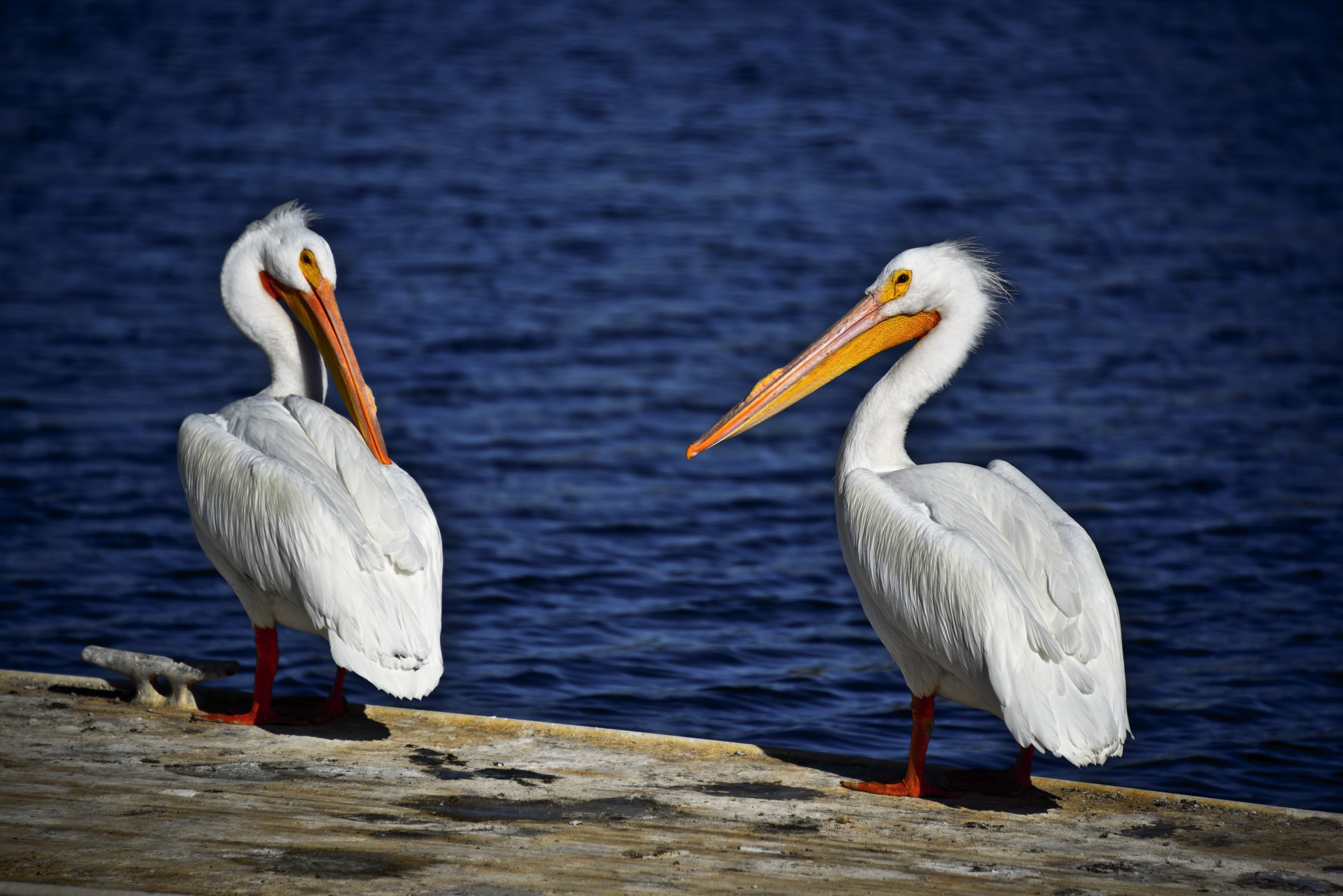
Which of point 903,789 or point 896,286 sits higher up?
point 896,286

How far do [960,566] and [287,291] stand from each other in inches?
92.4

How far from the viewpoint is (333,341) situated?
4789 millimetres

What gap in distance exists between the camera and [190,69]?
17531mm

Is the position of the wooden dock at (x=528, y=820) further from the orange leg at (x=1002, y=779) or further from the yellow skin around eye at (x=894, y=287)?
the yellow skin around eye at (x=894, y=287)

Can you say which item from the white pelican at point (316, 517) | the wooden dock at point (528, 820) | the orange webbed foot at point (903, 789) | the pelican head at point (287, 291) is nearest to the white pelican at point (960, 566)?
the orange webbed foot at point (903, 789)

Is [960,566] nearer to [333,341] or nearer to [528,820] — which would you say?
[528,820]

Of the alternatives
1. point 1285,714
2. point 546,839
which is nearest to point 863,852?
point 546,839

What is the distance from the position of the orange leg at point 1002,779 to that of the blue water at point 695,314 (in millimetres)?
1217

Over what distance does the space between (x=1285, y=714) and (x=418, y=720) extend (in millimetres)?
3374

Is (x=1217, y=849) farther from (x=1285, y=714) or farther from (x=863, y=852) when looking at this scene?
(x=1285, y=714)

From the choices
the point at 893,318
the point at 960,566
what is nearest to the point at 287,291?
the point at 893,318

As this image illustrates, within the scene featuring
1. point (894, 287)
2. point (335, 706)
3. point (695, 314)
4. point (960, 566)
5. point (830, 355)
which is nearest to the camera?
point (960, 566)

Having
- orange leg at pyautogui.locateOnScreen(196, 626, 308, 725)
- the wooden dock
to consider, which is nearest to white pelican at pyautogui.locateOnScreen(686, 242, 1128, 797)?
the wooden dock

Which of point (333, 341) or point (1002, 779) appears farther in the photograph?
point (333, 341)
